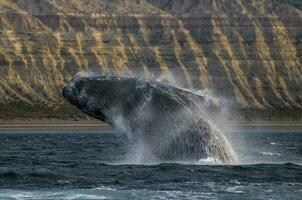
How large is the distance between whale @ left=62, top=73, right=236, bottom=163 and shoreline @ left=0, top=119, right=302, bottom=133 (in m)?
107

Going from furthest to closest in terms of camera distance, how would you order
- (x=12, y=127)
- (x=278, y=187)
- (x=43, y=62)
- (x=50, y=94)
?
(x=43, y=62) → (x=50, y=94) → (x=12, y=127) → (x=278, y=187)

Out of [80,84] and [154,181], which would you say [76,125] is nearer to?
[80,84]

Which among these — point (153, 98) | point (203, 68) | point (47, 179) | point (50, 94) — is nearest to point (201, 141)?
point (153, 98)

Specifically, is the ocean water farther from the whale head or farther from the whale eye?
the whale eye

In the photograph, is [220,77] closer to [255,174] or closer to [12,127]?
[12,127]

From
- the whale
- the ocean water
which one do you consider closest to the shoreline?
the ocean water

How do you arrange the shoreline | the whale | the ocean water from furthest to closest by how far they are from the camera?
the shoreline < the whale < the ocean water

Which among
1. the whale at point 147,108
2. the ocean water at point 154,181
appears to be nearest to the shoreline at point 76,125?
the ocean water at point 154,181

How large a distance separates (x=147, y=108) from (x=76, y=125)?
4793 inches

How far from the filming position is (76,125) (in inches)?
6019

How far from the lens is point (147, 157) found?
3372 centimetres

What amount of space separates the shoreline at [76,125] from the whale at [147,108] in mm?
106583

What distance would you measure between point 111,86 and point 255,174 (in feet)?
20.3

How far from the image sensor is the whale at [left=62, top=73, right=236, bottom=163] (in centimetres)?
3178
